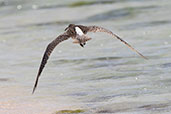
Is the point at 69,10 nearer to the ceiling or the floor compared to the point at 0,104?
nearer to the floor

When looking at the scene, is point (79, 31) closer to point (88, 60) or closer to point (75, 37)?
point (75, 37)

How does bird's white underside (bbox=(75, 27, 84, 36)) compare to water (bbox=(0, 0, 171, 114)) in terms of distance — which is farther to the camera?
water (bbox=(0, 0, 171, 114))

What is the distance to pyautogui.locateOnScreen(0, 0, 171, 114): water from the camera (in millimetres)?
8734

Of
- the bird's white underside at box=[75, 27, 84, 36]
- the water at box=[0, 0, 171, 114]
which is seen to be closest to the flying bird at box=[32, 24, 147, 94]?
the bird's white underside at box=[75, 27, 84, 36]

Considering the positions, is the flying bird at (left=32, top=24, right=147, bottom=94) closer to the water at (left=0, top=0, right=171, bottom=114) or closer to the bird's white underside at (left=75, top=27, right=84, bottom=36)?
the bird's white underside at (left=75, top=27, right=84, bottom=36)

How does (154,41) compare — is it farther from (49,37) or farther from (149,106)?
(149,106)

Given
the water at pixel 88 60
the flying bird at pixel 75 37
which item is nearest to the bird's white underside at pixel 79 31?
the flying bird at pixel 75 37

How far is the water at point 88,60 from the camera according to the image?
8734mm

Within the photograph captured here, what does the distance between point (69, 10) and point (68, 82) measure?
24.3ft

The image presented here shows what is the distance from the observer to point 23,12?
699 inches

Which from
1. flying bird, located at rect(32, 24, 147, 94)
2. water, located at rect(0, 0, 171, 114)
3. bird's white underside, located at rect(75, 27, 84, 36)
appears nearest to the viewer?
flying bird, located at rect(32, 24, 147, 94)

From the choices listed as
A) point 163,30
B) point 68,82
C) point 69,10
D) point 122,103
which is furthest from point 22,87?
point 69,10

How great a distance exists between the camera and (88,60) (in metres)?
11.9

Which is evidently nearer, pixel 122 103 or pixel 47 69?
pixel 122 103
